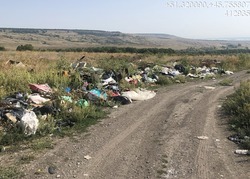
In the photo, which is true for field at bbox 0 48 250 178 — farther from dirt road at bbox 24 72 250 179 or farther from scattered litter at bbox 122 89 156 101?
scattered litter at bbox 122 89 156 101

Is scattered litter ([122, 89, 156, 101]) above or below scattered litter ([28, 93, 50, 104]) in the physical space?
below

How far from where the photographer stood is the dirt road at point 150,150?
15.0ft

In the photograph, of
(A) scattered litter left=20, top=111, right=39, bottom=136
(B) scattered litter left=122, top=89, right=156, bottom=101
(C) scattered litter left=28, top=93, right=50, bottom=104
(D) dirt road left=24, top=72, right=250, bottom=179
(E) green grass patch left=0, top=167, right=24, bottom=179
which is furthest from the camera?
(B) scattered litter left=122, top=89, right=156, bottom=101

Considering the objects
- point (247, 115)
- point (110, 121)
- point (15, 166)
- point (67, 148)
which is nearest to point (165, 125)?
point (110, 121)

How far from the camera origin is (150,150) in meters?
5.46

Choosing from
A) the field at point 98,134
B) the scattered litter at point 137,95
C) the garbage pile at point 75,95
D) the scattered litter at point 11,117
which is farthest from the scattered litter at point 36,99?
the scattered litter at point 137,95

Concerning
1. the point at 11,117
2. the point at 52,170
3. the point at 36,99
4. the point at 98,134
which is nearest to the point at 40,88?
the point at 36,99

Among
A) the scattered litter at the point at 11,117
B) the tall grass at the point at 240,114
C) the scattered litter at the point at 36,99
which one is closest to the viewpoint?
the scattered litter at the point at 11,117

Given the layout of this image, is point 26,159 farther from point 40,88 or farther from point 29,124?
point 40,88

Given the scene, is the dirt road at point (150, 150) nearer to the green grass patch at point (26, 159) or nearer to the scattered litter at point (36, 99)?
the green grass patch at point (26, 159)

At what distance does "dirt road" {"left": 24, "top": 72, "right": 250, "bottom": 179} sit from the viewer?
4.57m

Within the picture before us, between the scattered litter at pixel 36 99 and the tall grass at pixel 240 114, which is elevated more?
the scattered litter at pixel 36 99

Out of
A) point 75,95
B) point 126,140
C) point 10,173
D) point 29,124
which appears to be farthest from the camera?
point 75,95

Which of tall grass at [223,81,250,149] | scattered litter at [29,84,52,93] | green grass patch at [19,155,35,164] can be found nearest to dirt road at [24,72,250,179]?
green grass patch at [19,155,35,164]
